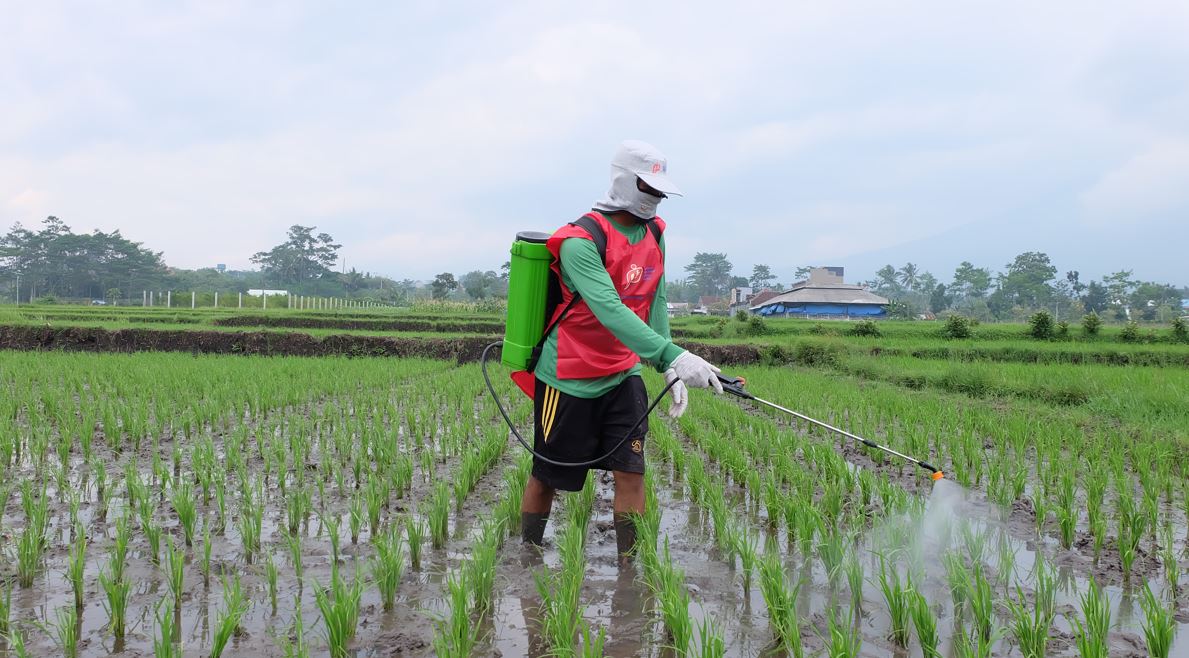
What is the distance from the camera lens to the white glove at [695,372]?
2.10 metres

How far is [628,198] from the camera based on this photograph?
2219 millimetres

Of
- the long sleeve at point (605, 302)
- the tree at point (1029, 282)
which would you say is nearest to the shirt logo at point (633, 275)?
the long sleeve at point (605, 302)

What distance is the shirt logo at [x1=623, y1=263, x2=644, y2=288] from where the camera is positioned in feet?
7.47

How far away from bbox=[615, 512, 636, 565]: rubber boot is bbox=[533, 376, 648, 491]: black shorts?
17 centimetres

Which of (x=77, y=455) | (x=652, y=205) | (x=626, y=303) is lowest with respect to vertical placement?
(x=77, y=455)

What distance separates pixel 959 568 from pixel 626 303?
4.00ft

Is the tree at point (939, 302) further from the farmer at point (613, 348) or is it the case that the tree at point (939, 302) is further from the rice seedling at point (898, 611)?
the rice seedling at point (898, 611)

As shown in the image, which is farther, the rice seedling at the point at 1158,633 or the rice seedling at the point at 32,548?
the rice seedling at the point at 32,548

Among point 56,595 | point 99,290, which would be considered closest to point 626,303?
point 56,595

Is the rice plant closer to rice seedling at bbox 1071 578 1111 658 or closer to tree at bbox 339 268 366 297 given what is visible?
rice seedling at bbox 1071 578 1111 658

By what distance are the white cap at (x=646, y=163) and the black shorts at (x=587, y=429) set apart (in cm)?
63

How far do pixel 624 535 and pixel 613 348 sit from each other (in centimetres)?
62

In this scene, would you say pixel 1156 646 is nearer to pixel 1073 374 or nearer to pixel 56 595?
pixel 56 595

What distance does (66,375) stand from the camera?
24.9 feet
